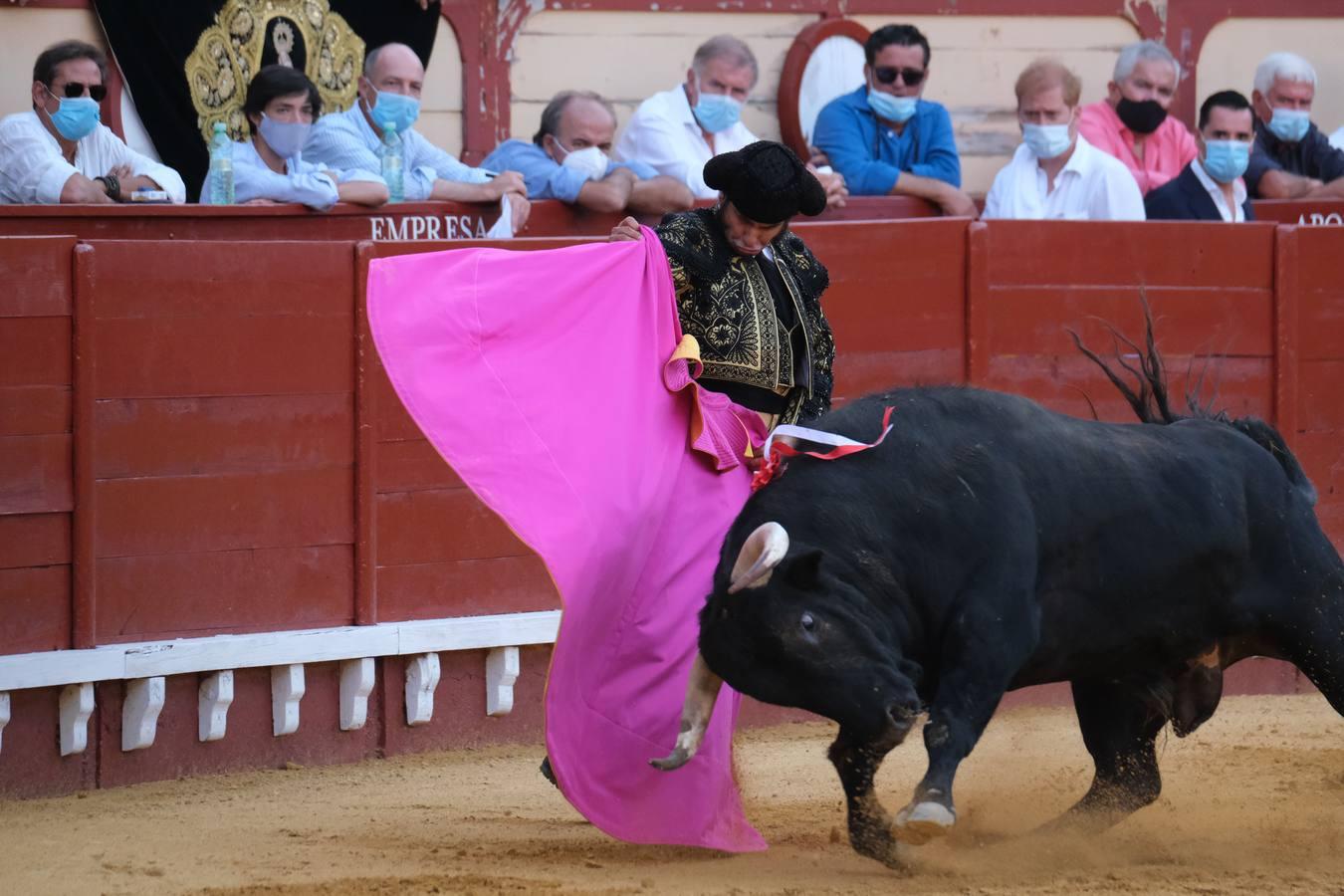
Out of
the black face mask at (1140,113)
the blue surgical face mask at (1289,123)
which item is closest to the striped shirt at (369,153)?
the black face mask at (1140,113)

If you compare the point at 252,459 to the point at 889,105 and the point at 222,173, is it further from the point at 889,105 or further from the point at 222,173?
the point at 889,105

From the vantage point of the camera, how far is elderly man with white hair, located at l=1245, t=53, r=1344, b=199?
7.82 m

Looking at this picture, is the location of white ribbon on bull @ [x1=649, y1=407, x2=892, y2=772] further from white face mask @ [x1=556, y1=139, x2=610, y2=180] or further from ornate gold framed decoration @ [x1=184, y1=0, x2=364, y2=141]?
ornate gold framed decoration @ [x1=184, y1=0, x2=364, y2=141]

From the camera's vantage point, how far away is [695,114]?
6.96 metres

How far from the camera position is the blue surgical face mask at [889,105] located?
23.9ft

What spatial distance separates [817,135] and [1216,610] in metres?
3.32

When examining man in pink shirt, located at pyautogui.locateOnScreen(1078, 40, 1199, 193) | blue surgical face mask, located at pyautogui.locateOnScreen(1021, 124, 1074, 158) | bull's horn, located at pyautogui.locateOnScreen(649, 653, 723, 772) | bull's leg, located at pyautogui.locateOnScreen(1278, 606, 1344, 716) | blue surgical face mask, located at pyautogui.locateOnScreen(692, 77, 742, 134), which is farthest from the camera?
man in pink shirt, located at pyautogui.locateOnScreen(1078, 40, 1199, 193)

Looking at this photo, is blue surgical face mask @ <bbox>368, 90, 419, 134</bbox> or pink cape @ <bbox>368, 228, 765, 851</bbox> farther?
blue surgical face mask @ <bbox>368, 90, 419, 134</bbox>

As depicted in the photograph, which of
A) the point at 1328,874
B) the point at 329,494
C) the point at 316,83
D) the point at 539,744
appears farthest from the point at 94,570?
the point at 1328,874

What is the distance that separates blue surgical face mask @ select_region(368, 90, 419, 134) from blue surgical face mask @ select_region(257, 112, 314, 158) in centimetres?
42

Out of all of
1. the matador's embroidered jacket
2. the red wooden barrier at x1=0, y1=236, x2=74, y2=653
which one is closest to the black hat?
the matador's embroidered jacket

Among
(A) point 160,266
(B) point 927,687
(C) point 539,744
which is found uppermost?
(A) point 160,266

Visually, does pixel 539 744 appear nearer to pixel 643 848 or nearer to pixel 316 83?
pixel 643 848

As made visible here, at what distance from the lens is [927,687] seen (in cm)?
403
